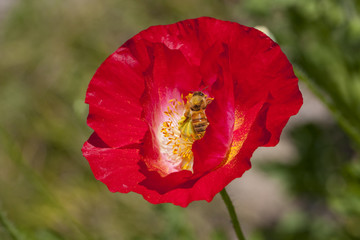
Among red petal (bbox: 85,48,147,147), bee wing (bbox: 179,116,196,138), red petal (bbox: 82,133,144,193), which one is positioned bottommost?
red petal (bbox: 82,133,144,193)

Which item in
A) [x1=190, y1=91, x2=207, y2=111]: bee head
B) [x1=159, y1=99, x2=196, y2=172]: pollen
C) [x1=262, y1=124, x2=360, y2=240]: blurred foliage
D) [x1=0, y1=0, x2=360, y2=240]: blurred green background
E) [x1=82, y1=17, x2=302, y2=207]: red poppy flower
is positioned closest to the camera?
[x1=82, y1=17, x2=302, y2=207]: red poppy flower

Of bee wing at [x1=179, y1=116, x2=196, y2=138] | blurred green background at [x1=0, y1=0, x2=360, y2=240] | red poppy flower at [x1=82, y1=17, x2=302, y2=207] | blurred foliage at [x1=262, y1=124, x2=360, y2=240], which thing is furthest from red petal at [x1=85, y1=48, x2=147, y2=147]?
blurred foliage at [x1=262, y1=124, x2=360, y2=240]

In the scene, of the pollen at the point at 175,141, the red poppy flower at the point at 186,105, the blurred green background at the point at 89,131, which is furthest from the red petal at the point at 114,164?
the blurred green background at the point at 89,131

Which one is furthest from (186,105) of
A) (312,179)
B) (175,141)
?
(312,179)

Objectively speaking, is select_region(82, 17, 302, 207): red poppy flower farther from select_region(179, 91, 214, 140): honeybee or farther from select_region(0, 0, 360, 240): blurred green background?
select_region(0, 0, 360, 240): blurred green background

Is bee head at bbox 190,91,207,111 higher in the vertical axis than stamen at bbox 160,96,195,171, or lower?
higher

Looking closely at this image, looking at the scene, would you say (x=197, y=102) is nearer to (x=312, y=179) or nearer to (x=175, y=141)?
(x=175, y=141)

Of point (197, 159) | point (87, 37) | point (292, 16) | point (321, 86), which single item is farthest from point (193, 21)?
point (87, 37)
